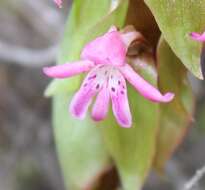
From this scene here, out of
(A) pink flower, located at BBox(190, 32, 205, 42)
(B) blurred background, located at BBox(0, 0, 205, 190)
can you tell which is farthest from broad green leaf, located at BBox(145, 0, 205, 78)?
(B) blurred background, located at BBox(0, 0, 205, 190)

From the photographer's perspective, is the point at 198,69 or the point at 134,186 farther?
the point at 134,186

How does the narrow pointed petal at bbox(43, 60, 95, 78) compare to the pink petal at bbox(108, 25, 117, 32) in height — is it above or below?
below

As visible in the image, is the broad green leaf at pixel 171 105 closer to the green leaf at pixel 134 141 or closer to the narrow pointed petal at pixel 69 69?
the green leaf at pixel 134 141

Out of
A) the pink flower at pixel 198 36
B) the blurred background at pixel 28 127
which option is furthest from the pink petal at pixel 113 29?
the blurred background at pixel 28 127

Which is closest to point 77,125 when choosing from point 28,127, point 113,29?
point 113,29

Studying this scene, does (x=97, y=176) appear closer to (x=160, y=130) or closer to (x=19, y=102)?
(x=160, y=130)

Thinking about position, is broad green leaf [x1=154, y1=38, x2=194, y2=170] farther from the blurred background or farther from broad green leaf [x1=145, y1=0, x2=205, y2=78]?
the blurred background

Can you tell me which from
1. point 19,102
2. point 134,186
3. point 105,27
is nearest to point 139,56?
point 105,27
